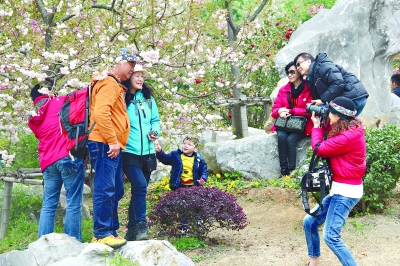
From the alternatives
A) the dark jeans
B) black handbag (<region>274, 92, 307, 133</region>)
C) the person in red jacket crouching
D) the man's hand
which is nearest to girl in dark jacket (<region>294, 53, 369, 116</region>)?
black handbag (<region>274, 92, 307, 133</region>)

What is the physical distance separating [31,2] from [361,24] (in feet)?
17.7

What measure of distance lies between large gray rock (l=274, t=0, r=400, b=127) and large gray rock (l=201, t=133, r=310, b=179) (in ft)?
4.45

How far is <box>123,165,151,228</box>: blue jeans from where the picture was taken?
5809mm

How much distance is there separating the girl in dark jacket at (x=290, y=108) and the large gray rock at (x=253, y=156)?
0.53ft

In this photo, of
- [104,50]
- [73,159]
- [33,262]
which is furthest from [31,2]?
[33,262]

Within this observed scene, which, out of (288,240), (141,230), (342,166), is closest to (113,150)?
(141,230)

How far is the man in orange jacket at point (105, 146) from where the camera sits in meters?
5.02

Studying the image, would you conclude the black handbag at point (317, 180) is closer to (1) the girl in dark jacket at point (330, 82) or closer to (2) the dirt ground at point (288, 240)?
(2) the dirt ground at point (288, 240)

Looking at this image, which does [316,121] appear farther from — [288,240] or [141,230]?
[141,230]

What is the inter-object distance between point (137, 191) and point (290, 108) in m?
3.37

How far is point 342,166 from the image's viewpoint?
491cm

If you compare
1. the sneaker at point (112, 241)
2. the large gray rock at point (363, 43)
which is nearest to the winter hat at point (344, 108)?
the sneaker at point (112, 241)

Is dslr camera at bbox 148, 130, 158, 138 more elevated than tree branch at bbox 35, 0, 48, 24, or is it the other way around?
tree branch at bbox 35, 0, 48, 24

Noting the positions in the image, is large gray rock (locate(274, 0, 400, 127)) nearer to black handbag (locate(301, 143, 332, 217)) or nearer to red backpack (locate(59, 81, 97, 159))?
black handbag (locate(301, 143, 332, 217))
